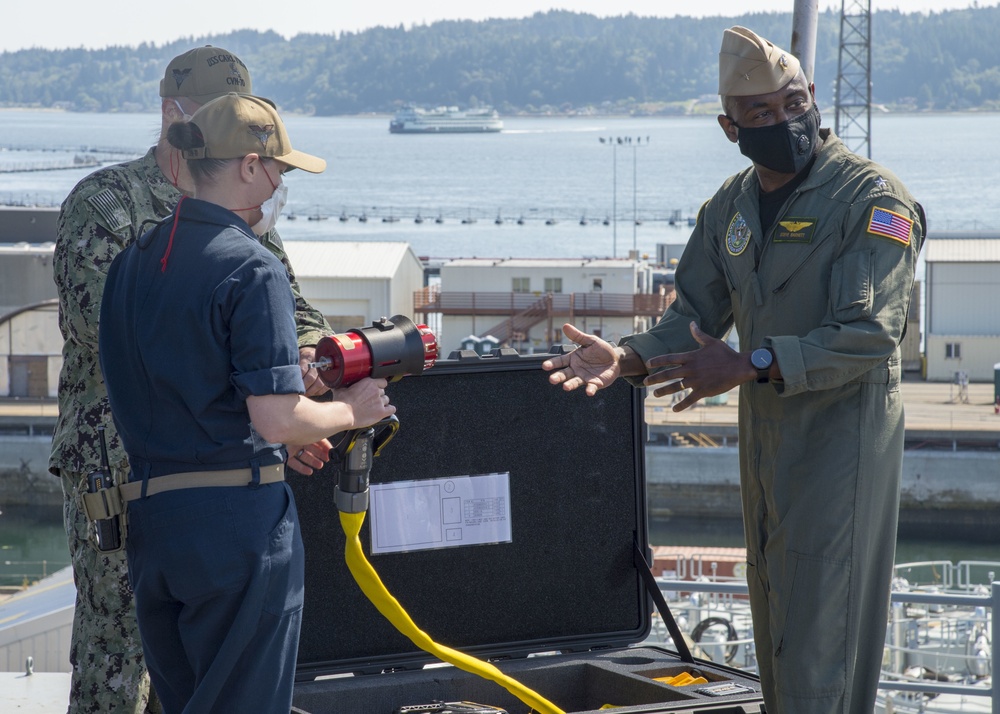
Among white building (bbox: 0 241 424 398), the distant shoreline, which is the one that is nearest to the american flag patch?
white building (bbox: 0 241 424 398)

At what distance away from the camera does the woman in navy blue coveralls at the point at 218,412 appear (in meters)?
1.88

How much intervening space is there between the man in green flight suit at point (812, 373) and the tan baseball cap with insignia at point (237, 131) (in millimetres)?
666

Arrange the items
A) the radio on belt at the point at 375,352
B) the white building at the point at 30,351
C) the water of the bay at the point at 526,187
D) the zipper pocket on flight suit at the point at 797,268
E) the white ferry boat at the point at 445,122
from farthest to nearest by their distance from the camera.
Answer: the white ferry boat at the point at 445,122
the water of the bay at the point at 526,187
the white building at the point at 30,351
the zipper pocket on flight suit at the point at 797,268
the radio on belt at the point at 375,352

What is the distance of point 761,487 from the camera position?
2.34 metres

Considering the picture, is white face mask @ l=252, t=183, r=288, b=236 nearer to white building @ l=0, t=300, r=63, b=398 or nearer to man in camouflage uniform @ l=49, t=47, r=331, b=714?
man in camouflage uniform @ l=49, t=47, r=331, b=714

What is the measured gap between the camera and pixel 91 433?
96.5 inches

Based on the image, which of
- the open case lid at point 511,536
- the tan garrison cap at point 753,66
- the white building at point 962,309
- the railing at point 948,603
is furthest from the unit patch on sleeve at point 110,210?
the white building at point 962,309

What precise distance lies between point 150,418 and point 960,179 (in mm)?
109683

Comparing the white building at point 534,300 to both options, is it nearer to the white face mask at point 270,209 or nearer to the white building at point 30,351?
the white building at point 30,351

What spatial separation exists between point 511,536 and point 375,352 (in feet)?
3.79

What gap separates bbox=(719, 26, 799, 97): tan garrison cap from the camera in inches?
88.6

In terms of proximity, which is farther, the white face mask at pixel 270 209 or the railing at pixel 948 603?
the railing at pixel 948 603

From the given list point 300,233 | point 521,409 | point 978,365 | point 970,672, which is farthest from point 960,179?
point 521,409

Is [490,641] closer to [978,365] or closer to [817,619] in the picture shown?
[817,619]
